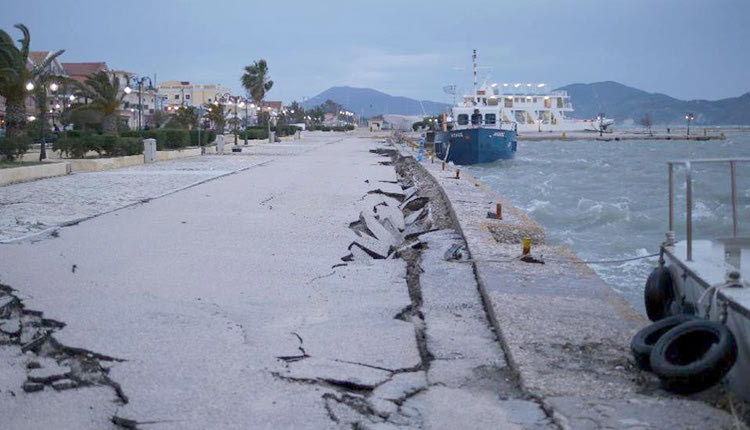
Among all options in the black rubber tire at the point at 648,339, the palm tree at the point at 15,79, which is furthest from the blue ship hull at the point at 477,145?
the black rubber tire at the point at 648,339

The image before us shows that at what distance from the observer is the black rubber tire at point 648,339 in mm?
5133

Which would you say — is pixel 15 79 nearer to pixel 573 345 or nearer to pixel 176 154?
pixel 176 154

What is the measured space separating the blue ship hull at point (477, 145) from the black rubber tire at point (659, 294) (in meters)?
41.6

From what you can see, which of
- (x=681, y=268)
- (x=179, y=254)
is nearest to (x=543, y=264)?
(x=681, y=268)

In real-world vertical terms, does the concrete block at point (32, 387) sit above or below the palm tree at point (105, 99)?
below

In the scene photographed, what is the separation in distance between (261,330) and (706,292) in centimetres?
326

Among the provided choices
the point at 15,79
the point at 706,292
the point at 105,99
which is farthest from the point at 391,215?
the point at 105,99

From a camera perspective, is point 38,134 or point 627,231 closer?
point 627,231

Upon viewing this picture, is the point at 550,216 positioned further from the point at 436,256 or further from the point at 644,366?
the point at 644,366

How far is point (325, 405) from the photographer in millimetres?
4832

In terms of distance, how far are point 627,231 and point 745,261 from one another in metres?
16.3

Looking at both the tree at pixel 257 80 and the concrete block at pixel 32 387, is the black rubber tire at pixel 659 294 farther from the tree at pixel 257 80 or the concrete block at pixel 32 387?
the tree at pixel 257 80

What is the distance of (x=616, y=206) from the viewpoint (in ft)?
90.7

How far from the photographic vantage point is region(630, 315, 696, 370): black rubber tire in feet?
16.8
